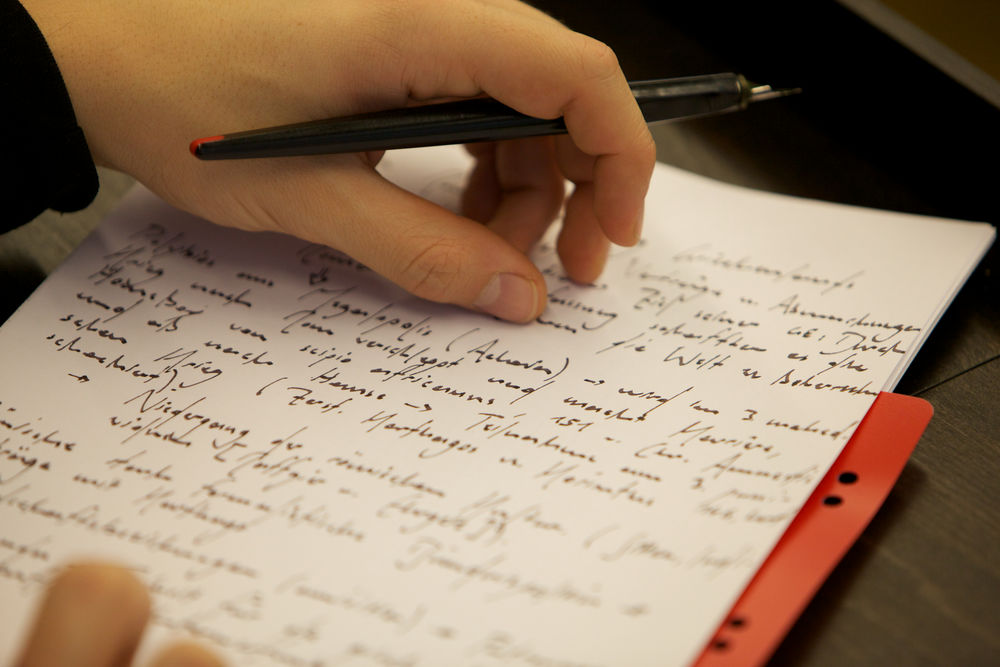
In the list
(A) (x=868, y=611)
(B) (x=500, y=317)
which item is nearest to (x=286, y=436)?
(B) (x=500, y=317)

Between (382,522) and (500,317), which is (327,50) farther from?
(382,522)

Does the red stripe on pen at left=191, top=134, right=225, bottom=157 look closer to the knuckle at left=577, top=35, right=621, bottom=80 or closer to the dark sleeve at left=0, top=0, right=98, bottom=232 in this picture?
the dark sleeve at left=0, top=0, right=98, bottom=232

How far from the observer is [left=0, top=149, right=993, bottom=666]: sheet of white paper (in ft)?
1.46

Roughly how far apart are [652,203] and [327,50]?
13.9 inches

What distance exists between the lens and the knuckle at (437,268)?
0.61m

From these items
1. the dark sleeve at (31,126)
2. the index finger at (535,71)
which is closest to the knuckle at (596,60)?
the index finger at (535,71)

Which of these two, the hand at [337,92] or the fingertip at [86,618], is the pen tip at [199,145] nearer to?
the hand at [337,92]

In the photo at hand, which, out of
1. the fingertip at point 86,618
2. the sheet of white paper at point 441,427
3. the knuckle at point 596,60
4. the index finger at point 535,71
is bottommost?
the fingertip at point 86,618

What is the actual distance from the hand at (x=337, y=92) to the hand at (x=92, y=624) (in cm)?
34

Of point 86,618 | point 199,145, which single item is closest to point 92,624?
point 86,618

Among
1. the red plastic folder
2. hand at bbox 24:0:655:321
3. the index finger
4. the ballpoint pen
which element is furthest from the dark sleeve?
the red plastic folder

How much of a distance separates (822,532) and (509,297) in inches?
11.4

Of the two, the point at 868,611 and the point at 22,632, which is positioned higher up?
the point at 868,611

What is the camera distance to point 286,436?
54 cm
